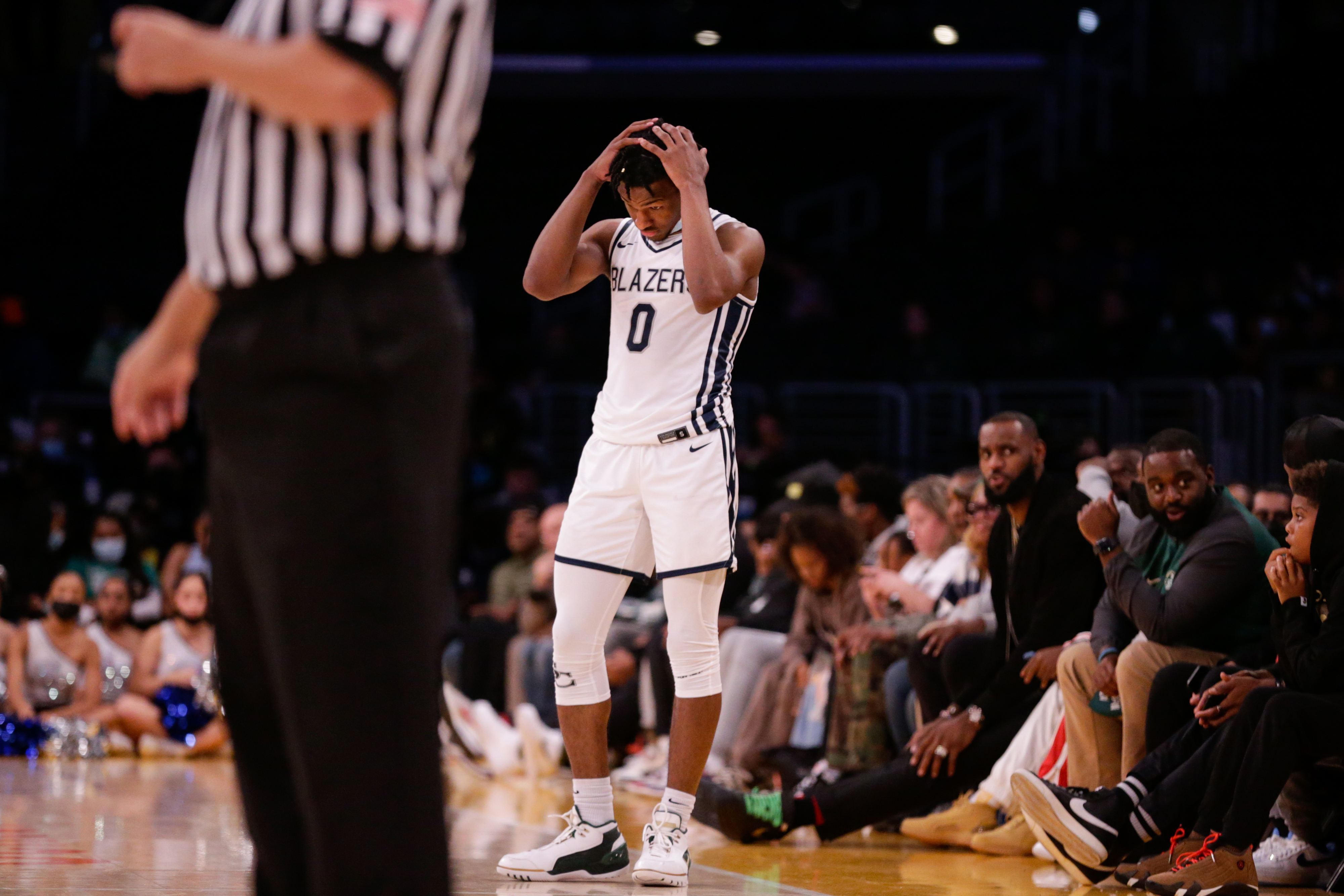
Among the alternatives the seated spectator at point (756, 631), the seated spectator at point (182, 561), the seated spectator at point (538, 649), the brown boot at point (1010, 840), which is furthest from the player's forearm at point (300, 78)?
the seated spectator at point (182, 561)

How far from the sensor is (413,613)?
205 centimetres

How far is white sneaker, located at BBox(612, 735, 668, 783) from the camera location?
783 cm

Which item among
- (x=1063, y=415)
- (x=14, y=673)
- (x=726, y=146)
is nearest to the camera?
(x=14, y=673)

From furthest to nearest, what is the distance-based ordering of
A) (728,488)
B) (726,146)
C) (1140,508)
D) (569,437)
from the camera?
(726,146) < (569,437) < (1140,508) < (728,488)

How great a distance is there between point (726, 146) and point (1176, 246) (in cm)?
728

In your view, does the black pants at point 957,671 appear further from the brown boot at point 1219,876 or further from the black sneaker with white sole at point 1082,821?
the brown boot at point 1219,876

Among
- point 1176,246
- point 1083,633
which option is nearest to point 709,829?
point 1083,633

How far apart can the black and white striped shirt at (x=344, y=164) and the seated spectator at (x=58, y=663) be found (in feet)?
27.1

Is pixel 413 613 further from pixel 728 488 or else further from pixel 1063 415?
pixel 1063 415

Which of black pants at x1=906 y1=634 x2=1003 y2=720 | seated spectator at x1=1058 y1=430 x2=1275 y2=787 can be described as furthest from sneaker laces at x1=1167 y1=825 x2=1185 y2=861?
black pants at x1=906 y1=634 x2=1003 y2=720

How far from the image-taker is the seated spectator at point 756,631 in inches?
293

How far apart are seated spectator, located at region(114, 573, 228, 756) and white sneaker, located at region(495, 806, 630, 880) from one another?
5.19 meters

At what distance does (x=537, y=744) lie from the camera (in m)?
8.12

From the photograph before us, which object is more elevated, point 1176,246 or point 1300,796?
point 1176,246
